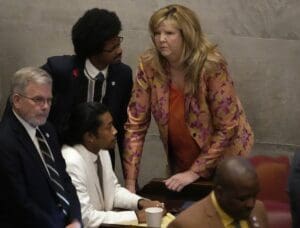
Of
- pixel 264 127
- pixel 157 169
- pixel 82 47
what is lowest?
pixel 157 169

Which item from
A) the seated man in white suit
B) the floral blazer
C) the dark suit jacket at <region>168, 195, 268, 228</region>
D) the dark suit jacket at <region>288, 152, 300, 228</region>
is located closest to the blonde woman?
the floral blazer

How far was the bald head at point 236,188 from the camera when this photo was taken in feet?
8.42

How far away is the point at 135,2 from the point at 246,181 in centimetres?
284

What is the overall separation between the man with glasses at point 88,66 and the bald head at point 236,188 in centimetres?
160

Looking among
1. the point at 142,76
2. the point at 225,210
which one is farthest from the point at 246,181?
the point at 142,76

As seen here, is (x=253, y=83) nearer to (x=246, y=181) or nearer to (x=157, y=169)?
(x=157, y=169)

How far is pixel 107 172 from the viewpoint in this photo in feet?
12.8

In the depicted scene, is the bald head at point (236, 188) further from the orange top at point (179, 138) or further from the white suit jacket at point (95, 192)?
the orange top at point (179, 138)

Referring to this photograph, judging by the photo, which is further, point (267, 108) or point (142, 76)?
point (267, 108)

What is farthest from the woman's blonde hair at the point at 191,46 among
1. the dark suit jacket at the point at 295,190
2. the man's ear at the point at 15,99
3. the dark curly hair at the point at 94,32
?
the dark suit jacket at the point at 295,190

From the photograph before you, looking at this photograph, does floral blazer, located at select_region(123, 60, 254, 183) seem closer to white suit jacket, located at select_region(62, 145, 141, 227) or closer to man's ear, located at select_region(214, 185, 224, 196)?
white suit jacket, located at select_region(62, 145, 141, 227)

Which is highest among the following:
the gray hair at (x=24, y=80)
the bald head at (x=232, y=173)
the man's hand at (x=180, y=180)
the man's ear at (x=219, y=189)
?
the gray hair at (x=24, y=80)

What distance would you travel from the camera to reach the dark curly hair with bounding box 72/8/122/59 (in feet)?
13.2

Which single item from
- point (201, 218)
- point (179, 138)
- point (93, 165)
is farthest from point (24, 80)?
point (201, 218)
